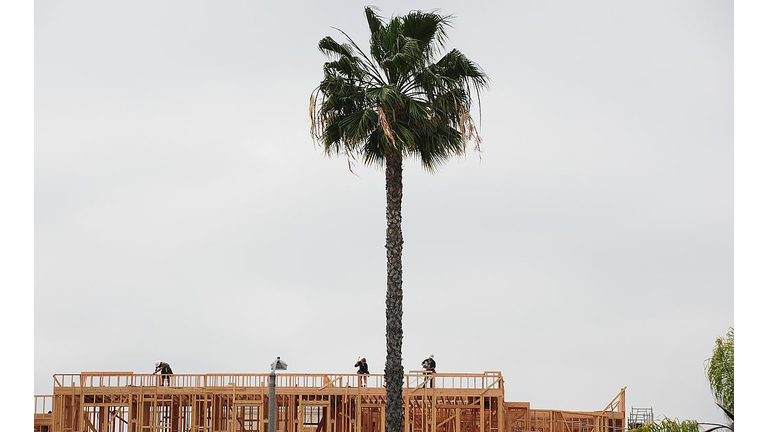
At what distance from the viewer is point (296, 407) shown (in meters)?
41.8

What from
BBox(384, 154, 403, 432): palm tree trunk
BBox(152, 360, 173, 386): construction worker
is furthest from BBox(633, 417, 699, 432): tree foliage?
BBox(152, 360, 173, 386): construction worker

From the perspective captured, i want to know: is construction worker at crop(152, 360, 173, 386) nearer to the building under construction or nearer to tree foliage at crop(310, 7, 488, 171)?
the building under construction

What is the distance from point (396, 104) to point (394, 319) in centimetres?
627

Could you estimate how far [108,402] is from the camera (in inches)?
1652

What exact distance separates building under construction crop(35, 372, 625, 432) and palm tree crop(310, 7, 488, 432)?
38.0ft

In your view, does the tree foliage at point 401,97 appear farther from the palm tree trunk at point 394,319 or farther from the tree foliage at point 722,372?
the tree foliage at point 722,372

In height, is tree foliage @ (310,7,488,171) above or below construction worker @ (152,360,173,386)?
above

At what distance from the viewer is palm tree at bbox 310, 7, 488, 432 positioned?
1122 inches

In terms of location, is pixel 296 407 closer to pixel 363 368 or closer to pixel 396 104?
pixel 363 368

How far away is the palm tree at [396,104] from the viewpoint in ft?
93.5

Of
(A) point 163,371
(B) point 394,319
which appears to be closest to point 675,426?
(B) point 394,319

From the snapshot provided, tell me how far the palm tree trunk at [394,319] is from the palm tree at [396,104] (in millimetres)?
29
